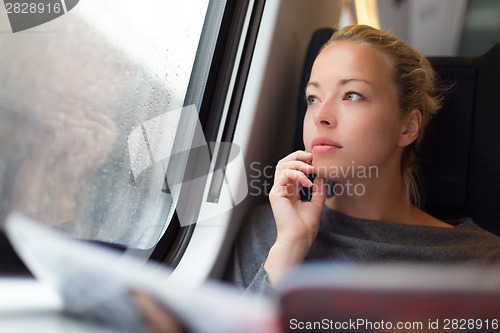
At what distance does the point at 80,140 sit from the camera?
1147 mm

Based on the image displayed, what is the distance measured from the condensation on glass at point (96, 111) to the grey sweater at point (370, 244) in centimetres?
24

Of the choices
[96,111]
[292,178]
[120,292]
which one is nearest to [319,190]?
[292,178]

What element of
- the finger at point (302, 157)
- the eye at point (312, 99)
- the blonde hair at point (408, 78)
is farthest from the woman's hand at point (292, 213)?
the blonde hair at point (408, 78)

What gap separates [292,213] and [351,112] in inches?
11.0

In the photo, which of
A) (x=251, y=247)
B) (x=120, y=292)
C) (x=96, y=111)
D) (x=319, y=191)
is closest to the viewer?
(x=120, y=292)

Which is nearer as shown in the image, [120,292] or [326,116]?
[120,292]

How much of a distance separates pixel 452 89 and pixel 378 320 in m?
1.16

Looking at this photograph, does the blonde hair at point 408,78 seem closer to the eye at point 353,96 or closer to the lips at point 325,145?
the eye at point 353,96

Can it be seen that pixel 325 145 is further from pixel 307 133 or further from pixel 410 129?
pixel 410 129

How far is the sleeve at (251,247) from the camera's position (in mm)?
1359

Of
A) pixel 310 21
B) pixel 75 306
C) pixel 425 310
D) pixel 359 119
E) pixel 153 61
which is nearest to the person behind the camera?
pixel 425 310

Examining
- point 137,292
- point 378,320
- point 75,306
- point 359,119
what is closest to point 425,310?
point 378,320

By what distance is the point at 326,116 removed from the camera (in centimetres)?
125

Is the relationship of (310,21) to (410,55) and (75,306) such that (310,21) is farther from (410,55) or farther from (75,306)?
(75,306)
